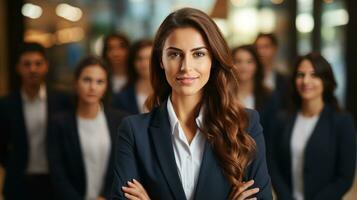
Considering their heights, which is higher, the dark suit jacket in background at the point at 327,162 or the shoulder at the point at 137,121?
the shoulder at the point at 137,121

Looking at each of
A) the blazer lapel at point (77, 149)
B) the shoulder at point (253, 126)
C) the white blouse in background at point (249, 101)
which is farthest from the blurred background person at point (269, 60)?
the shoulder at point (253, 126)

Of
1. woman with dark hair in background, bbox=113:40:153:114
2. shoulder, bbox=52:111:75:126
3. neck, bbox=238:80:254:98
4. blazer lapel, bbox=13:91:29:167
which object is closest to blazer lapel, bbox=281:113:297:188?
neck, bbox=238:80:254:98

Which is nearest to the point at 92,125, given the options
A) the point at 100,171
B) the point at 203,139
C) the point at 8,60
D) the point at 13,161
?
the point at 100,171

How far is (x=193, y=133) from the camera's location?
247cm

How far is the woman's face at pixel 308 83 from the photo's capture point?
3961mm

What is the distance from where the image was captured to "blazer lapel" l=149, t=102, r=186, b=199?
2.32m

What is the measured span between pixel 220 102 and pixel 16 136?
2443mm

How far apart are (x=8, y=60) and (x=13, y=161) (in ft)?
16.2

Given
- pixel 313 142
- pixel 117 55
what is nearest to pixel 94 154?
pixel 313 142

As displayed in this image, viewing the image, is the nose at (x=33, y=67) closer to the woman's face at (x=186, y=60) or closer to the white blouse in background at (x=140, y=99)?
the white blouse in background at (x=140, y=99)

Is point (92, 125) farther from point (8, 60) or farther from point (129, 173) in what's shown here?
point (8, 60)

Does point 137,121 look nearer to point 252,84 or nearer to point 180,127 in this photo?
point 180,127

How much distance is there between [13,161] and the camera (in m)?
4.42

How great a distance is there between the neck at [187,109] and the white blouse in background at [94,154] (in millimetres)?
1621
